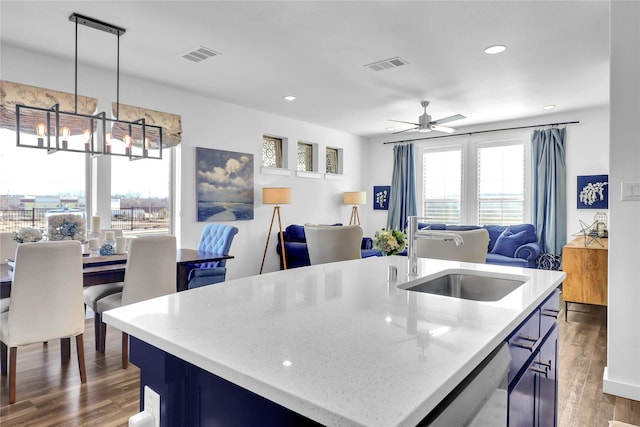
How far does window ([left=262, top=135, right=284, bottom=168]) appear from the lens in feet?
20.5

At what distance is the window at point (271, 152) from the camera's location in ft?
20.5

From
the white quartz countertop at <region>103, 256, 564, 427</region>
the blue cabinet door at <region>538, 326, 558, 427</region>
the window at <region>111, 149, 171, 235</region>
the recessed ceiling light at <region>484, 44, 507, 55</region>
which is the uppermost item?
the recessed ceiling light at <region>484, 44, 507, 55</region>

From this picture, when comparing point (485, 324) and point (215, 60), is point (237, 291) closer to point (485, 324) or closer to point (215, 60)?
point (485, 324)

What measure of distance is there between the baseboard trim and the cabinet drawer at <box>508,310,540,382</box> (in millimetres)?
1615

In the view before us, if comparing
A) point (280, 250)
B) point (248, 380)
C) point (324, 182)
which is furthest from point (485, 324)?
point (324, 182)

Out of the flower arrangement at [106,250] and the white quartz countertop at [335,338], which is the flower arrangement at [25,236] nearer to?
the flower arrangement at [106,250]

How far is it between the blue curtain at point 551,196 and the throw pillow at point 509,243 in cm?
49

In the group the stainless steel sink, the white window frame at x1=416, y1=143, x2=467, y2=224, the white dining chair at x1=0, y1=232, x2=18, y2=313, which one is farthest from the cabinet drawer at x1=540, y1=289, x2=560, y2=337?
the white window frame at x1=416, y1=143, x2=467, y2=224

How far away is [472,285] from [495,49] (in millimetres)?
2728

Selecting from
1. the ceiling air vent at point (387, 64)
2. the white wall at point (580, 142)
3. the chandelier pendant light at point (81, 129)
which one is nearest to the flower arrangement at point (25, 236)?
the chandelier pendant light at point (81, 129)

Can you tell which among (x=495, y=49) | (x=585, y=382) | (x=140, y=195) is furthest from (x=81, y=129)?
(x=585, y=382)

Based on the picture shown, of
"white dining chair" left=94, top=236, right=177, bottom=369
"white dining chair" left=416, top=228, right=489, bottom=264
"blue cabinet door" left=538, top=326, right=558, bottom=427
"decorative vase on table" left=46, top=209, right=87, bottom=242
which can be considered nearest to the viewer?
"blue cabinet door" left=538, top=326, right=558, bottom=427

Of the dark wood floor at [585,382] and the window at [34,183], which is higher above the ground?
the window at [34,183]

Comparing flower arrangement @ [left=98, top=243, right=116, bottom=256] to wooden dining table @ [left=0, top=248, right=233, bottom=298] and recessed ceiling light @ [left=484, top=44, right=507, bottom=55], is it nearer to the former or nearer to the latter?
wooden dining table @ [left=0, top=248, right=233, bottom=298]
